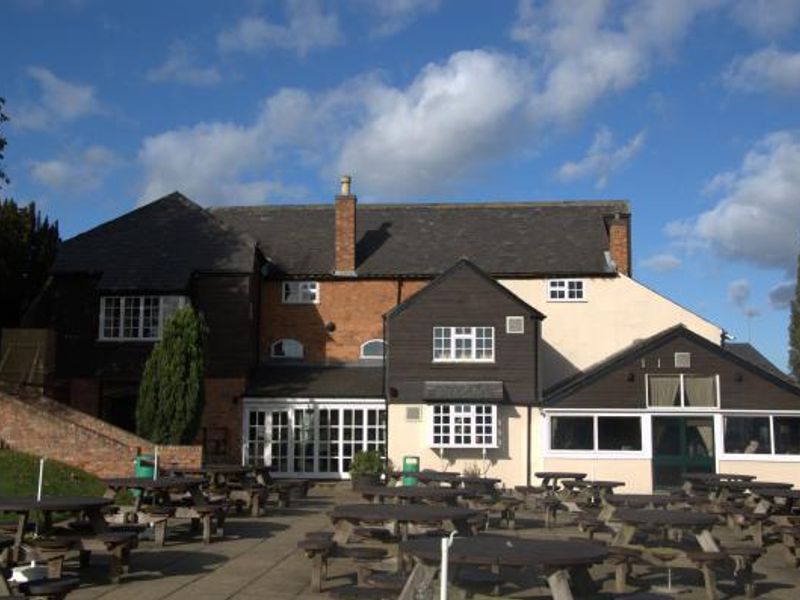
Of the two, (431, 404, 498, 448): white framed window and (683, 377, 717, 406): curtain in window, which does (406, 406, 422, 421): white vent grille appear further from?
(683, 377, 717, 406): curtain in window

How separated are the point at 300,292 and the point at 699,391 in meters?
13.1

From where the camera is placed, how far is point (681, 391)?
88.9ft

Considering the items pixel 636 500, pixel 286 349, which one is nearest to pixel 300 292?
pixel 286 349

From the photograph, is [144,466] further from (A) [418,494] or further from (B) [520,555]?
(B) [520,555]

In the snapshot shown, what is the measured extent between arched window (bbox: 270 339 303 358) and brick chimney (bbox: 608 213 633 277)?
35.3ft

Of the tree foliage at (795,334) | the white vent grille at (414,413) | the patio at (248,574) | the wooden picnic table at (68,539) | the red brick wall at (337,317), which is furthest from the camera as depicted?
the tree foliage at (795,334)

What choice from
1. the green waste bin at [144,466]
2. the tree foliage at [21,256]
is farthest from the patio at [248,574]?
the tree foliage at [21,256]

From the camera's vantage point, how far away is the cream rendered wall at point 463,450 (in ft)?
90.5

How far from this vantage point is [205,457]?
92.9ft

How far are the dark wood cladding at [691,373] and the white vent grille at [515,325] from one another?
242 cm

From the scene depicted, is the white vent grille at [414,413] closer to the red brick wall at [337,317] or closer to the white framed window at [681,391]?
the red brick wall at [337,317]

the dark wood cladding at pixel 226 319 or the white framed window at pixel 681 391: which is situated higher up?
the dark wood cladding at pixel 226 319

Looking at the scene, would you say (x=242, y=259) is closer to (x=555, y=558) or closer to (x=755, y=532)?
(x=755, y=532)

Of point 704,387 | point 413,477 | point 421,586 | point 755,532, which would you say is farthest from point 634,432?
point 421,586
